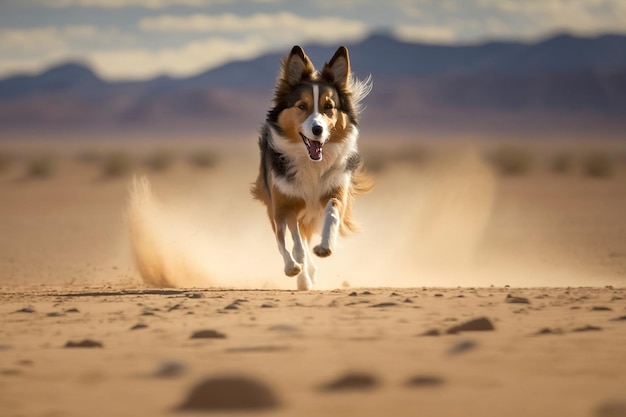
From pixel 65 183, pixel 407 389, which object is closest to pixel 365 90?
pixel 407 389

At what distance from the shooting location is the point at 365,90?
13320 mm

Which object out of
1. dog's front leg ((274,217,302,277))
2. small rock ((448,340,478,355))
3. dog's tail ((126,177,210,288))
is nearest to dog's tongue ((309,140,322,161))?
dog's front leg ((274,217,302,277))

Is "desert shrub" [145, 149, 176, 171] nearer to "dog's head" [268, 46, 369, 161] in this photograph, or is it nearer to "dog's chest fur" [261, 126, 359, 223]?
"dog's head" [268, 46, 369, 161]

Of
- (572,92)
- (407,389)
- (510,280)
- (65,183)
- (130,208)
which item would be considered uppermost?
(572,92)

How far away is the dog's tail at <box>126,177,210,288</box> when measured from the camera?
14133 mm

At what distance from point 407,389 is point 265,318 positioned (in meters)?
2.92

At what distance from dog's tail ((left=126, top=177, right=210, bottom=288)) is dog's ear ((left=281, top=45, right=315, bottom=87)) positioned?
261 cm

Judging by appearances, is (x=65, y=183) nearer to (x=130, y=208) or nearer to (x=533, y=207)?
(x=533, y=207)

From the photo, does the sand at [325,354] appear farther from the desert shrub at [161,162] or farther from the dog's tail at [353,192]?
the desert shrub at [161,162]

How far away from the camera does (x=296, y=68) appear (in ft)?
41.7

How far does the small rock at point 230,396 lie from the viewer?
560 cm

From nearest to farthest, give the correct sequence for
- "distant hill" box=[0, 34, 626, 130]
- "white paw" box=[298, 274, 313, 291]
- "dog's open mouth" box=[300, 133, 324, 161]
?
"dog's open mouth" box=[300, 133, 324, 161]
"white paw" box=[298, 274, 313, 291]
"distant hill" box=[0, 34, 626, 130]

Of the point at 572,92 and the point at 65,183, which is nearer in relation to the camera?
the point at 65,183

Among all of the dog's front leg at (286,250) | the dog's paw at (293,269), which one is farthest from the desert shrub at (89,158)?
the dog's paw at (293,269)
